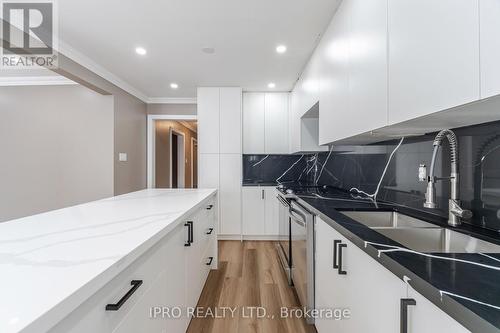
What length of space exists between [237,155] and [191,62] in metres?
1.52

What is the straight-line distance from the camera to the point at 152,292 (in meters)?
1.00

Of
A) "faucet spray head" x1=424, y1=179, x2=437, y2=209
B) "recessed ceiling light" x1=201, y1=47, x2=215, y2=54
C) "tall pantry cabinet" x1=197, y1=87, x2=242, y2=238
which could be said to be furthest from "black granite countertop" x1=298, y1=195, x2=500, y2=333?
"tall pantry cabinet" x1=197, y1=87, x2=242, y2=238

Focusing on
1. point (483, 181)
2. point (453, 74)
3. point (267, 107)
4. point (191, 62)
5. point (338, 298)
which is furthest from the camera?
point (267, 107)

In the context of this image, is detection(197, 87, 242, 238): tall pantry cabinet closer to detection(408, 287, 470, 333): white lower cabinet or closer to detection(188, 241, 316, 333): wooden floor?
detection(188, 241, 316, 333): wooden floor

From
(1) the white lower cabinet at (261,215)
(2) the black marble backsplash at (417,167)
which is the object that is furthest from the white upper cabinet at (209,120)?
(2) the black marble backsplash at (417,167)

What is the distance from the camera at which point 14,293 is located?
508 millimetres

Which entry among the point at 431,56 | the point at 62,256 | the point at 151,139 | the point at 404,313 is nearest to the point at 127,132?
the point at 151,139

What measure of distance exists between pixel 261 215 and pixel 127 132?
2.64 metres

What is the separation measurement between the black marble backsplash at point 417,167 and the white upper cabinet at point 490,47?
48 cm

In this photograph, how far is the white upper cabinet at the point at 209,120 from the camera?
3842 mm

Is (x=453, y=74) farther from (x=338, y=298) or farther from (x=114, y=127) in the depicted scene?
(x=114, y=127)

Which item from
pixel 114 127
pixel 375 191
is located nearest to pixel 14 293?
pixel 375 191

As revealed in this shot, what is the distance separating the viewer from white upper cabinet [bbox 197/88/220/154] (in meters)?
3.84

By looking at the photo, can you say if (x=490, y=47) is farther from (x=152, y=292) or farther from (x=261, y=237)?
(x=261, y=237)
